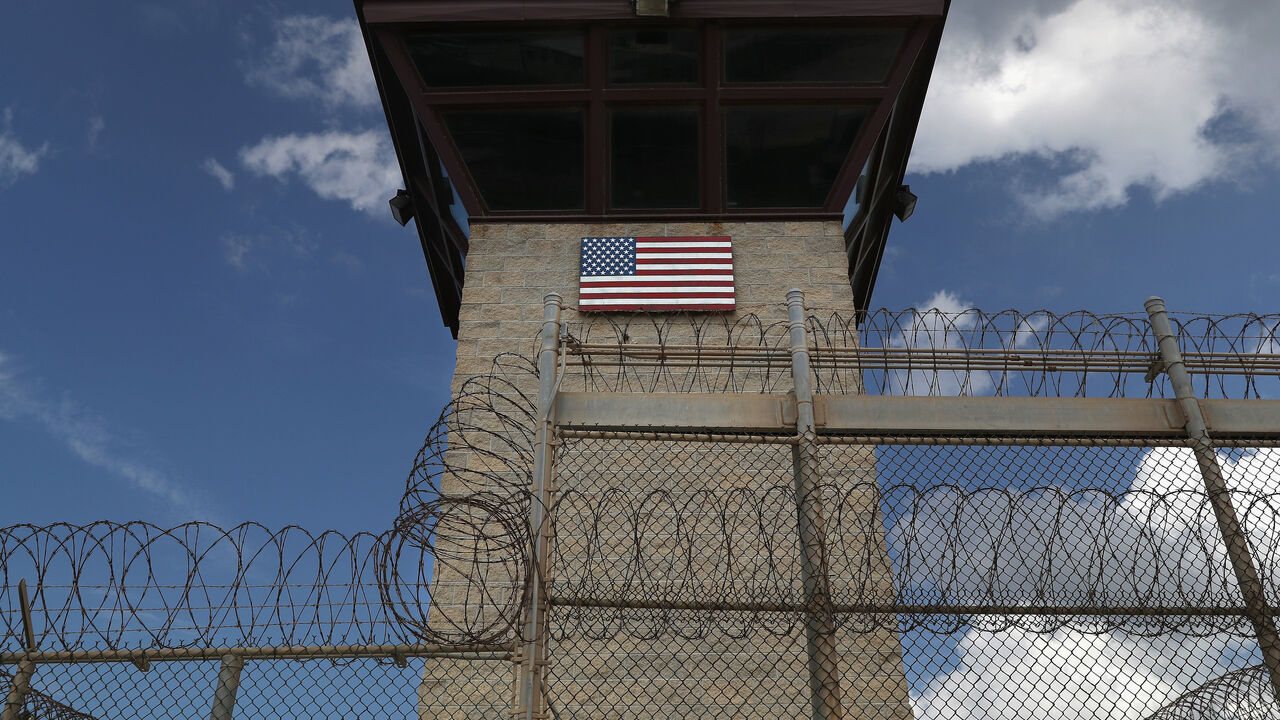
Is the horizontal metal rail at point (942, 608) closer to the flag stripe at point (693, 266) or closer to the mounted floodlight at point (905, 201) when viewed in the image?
the flag stripe at point (693, 266)

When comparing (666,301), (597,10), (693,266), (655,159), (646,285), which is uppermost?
(597,10)

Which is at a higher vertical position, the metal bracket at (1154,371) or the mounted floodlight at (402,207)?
the mounted floodlight at (402,207)

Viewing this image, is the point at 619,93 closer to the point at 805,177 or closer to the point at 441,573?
the point at 805,177

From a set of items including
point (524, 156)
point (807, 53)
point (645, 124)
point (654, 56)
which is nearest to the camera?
point (654, 56)

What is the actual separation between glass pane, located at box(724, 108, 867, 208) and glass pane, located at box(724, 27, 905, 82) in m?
0.43

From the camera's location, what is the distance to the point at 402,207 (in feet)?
42.7

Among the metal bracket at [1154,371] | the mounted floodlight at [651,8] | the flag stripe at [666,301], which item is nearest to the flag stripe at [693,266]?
the flag stripe at [666,301]

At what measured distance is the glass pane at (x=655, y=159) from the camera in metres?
11.4

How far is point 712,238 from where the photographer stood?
11320 millimetres

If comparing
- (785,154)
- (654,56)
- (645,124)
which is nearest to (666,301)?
(645,124)

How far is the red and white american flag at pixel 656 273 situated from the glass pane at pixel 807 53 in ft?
6.55

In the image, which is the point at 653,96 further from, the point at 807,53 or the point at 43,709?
the point at 43,709

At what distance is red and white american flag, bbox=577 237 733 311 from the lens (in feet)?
35.5

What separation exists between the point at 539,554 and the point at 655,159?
751 cm
